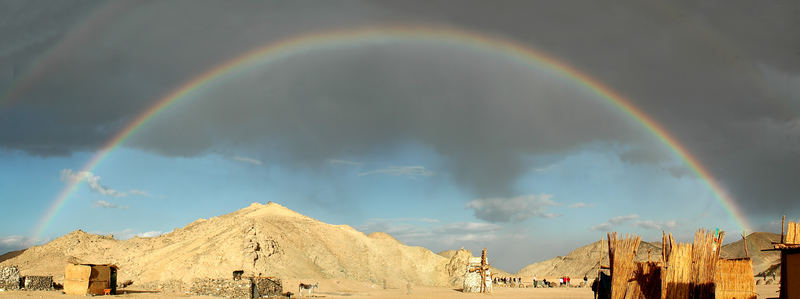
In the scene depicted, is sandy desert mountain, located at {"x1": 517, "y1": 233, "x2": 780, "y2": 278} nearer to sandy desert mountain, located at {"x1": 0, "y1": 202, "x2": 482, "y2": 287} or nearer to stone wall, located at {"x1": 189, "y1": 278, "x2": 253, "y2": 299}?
sandy desert mountain, located at {"x1": 0, "y1": 202, "x2": 482, "y2": 287}

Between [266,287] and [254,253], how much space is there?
65.6 feet

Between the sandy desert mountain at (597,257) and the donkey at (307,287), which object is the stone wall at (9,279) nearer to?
the donkey at (307,287)

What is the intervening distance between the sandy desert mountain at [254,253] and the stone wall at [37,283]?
37.1ft

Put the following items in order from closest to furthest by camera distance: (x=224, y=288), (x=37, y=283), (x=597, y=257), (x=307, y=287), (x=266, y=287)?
(x=266, y=287) → (x=224, y=288) → (x=37, y=283) → (x=307, y=287) → (x=597, y=257)

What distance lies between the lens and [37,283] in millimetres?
43938

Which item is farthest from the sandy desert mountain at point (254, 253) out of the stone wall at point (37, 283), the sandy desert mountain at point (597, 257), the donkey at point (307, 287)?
the sandy desert mountain at point (597, 257)

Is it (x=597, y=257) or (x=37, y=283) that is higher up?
(x=37, y=283)

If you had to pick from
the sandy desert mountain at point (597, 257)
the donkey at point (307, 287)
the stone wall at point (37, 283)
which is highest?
the stone wall at point (37, 283)

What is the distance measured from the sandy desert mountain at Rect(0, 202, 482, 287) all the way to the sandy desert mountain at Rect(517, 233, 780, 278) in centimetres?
4926

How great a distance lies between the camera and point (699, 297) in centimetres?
1891

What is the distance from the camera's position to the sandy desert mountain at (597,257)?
11606 centimetres

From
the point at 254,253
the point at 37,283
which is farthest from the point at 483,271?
the point at 37,283

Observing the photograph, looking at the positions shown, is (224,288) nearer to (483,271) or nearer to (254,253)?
(254,253)

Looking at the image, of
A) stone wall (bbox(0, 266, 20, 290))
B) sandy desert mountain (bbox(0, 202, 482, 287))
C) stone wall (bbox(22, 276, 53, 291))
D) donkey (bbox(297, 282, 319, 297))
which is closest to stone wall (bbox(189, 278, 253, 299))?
donkey (bbox(297, 282, 319, 297))
